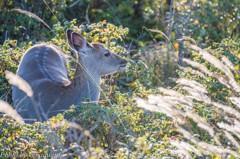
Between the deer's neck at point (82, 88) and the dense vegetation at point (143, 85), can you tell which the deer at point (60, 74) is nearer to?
the deer's neck at point (82, 88)

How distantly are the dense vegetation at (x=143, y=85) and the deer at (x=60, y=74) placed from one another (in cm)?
14

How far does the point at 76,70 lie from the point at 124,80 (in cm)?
77

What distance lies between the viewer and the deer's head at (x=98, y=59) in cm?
841

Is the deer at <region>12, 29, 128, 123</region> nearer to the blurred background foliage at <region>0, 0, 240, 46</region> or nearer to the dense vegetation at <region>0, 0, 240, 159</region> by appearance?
the dense vegetation at <region>0, 0, 240, 159</region>

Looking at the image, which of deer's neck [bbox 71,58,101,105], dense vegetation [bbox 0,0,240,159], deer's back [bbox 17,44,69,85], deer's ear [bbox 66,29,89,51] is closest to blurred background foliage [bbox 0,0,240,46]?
dense vegetation [bbox 0,0,240,159]

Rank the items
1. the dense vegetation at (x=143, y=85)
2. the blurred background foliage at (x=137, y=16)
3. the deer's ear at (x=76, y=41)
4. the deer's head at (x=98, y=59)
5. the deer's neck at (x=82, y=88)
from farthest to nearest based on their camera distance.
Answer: the blurred background foliage at (x=137, y=16)
the deer's head at (x=98, y=59)
the deer's ear at (x=76, y=41)
the deer's neck at (x=82, y=88)
the dense vegetation at (x=143, y=85)

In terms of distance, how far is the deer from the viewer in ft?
25.1

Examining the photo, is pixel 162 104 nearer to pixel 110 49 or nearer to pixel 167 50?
pixel 110 49

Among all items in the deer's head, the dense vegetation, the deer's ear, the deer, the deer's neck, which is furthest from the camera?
the deer's head

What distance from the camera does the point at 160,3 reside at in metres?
11.6

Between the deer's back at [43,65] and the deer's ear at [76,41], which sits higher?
the deer's ear at [76,41]

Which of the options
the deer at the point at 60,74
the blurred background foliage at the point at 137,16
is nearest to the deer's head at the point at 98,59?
the deer at the point at 60,74

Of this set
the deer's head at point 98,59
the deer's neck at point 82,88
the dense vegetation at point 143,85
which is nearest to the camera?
the dense vegetation at point 143,85

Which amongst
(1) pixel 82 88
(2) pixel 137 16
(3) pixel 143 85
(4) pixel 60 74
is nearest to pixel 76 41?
(4) pixel 60 74
